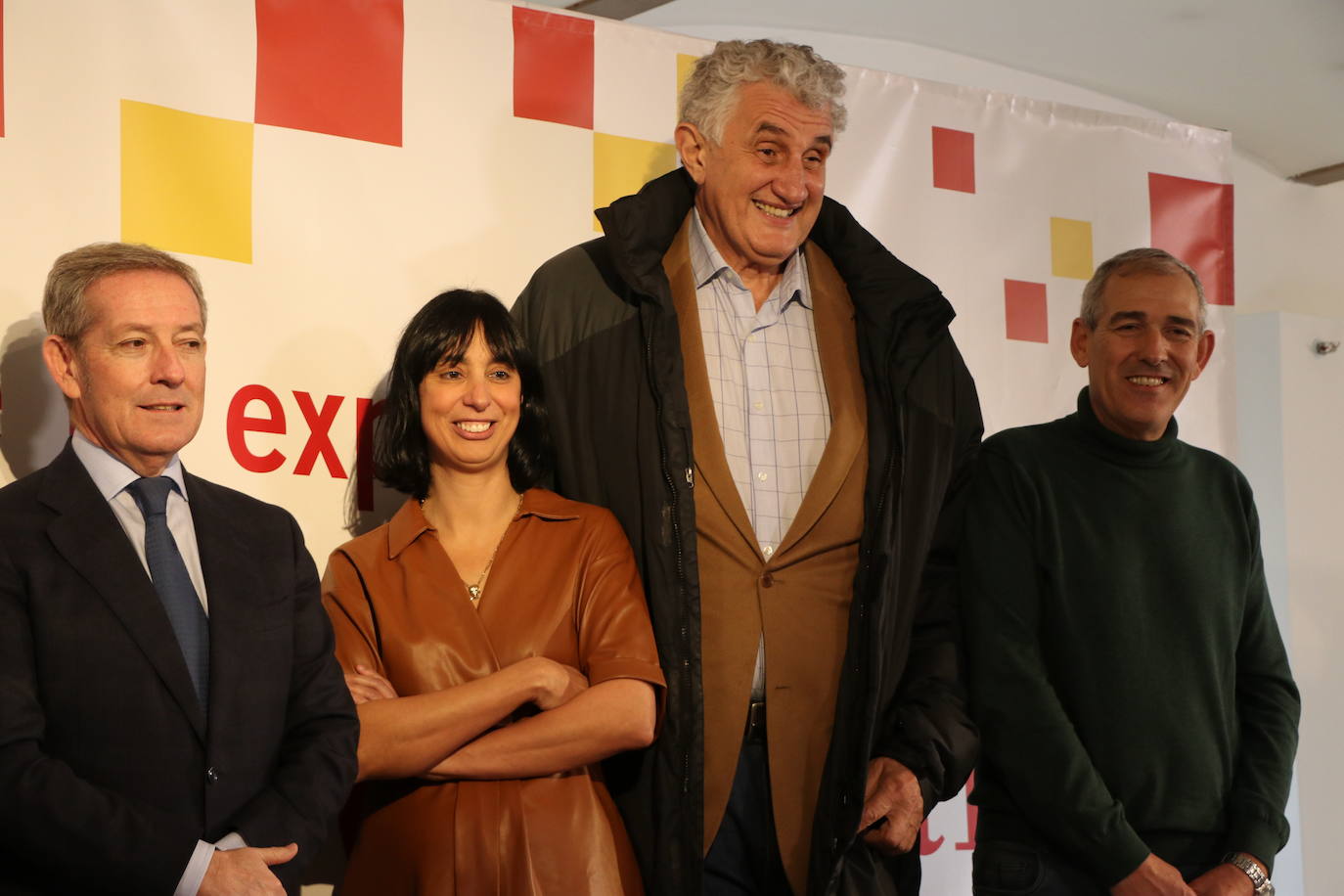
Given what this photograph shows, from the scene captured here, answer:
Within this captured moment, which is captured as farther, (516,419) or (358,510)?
(358,510)

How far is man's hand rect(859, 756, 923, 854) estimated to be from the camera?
2.43 meters

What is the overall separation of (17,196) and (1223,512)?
226 cm

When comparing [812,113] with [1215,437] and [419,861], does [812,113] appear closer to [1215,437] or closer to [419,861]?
[419,861]

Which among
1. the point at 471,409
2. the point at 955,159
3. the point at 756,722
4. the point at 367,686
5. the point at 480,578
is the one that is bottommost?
the point at 756,722

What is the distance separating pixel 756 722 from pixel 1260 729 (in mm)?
965

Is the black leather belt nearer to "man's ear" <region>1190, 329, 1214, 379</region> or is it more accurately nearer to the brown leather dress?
the brown leather dress

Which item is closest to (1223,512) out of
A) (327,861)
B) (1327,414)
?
(327,861)

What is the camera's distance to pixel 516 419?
242 cm

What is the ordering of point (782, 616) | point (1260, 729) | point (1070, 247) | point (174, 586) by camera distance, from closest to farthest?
1. point (174, 586)
2. point (782, 616)
3. point (1260, 729)
4. point (1070, 247)

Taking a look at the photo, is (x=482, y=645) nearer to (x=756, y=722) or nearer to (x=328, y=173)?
(x=756, y=722)

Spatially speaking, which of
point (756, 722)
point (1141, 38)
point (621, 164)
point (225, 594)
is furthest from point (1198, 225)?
point (225, 594)

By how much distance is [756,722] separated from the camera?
2.42 meters

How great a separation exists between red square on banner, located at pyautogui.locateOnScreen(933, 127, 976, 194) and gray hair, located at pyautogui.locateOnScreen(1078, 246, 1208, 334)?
79cm

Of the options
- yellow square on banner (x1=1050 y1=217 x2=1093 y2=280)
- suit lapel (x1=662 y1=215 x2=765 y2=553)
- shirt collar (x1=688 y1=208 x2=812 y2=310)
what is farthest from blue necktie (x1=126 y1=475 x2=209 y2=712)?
yellow square on banner (x1=1050 y1=217 x2=1093 y2=280)
